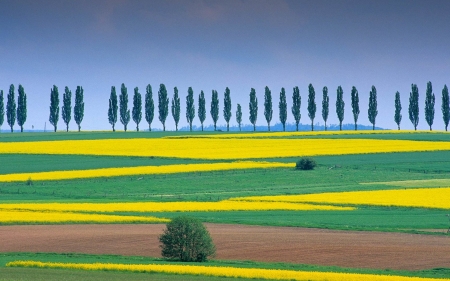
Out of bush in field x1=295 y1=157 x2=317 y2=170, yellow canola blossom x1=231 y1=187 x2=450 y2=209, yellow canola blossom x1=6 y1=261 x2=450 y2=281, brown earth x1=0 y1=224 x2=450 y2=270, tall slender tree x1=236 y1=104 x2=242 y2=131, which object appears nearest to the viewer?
yellow canola blossom x1=6 y1=261 x2=450 y2=281

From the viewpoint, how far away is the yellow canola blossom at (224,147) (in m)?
101

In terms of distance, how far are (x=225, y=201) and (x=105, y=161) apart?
34.1m

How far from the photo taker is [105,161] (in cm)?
9319

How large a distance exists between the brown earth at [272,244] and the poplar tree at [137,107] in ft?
397

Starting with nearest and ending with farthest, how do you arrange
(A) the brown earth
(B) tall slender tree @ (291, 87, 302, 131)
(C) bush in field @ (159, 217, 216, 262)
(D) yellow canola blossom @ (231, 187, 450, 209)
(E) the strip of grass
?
(E) the strip of grass, (A) the brown earth, (C) bush in field @ (159, 217, 216, 262), (D) yellow canola blossom @ (231, 187, 450, 209), (B) tall slender tree @ (291, 87, 302, 131)

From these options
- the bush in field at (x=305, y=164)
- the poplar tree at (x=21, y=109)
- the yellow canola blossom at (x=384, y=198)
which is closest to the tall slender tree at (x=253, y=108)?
the poplar tree at (x=21, y=109)

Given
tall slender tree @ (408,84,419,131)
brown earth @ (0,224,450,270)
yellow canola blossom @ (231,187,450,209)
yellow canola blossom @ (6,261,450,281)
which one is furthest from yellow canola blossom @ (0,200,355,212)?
tall slender tree @ (408,84,419,131)

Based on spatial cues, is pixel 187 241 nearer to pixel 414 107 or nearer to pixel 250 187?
pixel 250 187

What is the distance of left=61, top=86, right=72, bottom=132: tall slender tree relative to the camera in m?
163

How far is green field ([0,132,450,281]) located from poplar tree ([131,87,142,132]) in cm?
6923

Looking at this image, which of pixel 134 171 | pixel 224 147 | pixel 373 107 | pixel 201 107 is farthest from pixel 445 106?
pixel 134 171

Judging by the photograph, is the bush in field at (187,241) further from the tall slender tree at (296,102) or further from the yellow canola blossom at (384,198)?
the tall slender tree at (296,102)

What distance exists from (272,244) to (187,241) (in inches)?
205

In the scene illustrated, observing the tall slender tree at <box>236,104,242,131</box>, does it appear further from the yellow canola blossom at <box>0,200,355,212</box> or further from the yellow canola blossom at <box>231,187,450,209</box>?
the yellow canola blossom at <box>0,200,355,212</box>
